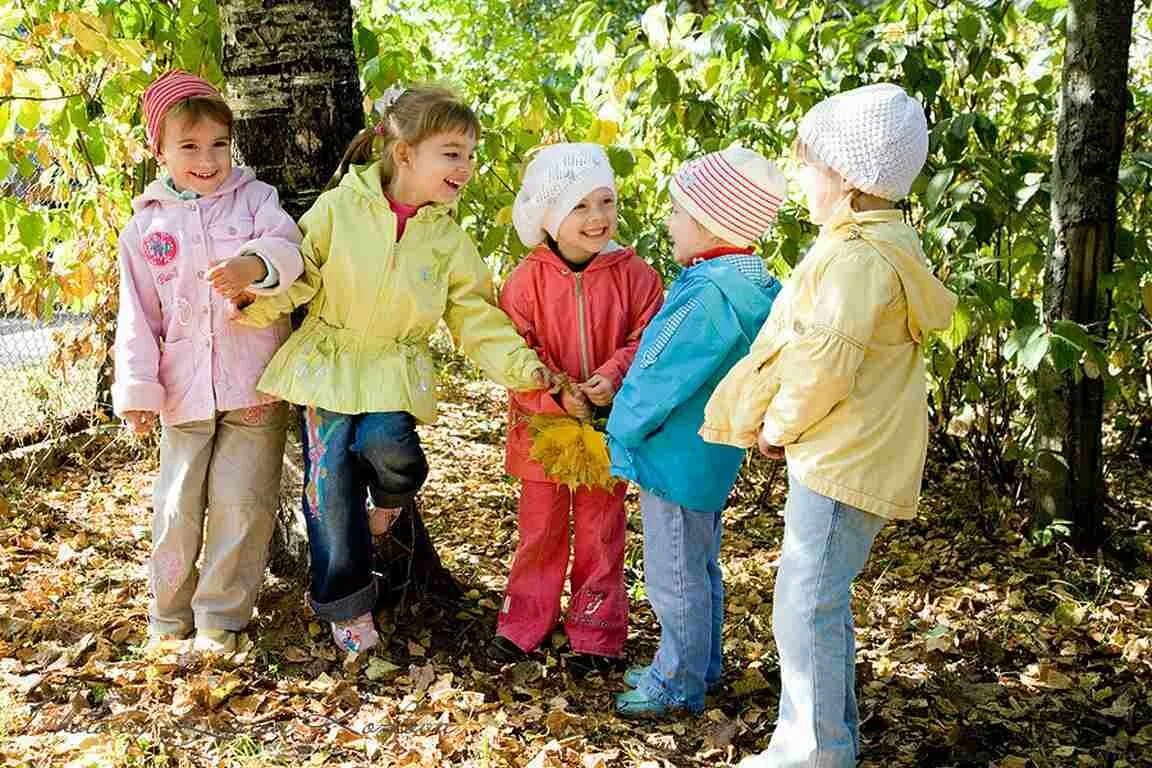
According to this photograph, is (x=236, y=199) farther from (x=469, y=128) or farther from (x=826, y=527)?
(x=826, y=527)

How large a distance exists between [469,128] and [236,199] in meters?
0.61

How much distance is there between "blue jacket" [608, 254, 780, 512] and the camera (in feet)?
8.66

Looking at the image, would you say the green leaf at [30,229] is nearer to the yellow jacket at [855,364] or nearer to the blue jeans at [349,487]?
the blue jeans at [349,487]

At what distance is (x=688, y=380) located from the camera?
8.66 feet

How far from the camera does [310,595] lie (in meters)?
3.07

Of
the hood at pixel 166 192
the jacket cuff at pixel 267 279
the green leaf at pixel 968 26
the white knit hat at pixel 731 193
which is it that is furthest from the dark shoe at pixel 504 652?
the green leaf at pixel 968 26

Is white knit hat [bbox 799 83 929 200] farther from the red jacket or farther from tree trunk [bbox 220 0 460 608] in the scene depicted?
tree trunk [bbox 220 0 460 608]

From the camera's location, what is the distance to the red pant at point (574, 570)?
306 cm

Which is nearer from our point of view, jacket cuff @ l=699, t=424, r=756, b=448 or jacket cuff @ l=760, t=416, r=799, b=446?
jacket cuff @ l=760, t=416, r=799, b=446

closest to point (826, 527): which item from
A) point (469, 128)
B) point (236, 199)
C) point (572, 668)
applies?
point (572, 668)

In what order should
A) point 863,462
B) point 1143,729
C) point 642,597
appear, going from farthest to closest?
point 642,597 < point 1143,729 < point 863,462

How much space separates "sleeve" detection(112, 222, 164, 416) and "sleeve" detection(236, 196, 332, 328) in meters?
0.23

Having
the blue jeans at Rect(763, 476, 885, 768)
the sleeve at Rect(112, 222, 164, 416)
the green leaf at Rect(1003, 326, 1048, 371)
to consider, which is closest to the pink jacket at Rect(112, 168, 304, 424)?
the sleeve at Rect(112, 222, 164, 416)

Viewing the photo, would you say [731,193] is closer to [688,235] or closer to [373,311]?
[688,235]
